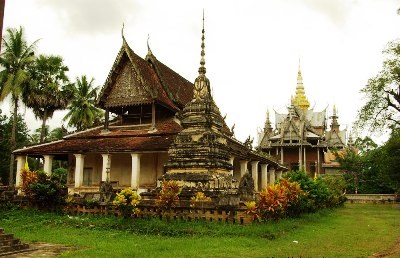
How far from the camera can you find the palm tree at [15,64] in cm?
3241

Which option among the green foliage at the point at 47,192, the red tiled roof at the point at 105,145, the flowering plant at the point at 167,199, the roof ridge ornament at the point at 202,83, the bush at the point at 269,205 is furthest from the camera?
the red tiled roof at the point at 105,145

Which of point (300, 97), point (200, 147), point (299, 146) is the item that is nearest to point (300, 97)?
point (300, 97)

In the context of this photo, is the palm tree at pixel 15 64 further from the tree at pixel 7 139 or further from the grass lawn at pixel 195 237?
the grass lawn at pixel 195 237

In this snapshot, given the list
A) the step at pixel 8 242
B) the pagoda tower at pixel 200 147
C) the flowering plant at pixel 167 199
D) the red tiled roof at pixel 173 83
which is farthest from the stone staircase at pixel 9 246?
the red tiled roof at pixel 173 83

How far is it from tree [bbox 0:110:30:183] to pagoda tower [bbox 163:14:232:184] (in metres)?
23.9

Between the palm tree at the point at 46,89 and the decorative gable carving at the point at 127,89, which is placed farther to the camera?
the palm tree at the point at 46,89

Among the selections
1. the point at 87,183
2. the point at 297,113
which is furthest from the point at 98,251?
the point at 297,113

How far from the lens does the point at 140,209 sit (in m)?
14.2

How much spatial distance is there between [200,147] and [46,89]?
21.2 m

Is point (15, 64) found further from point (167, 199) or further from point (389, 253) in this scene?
point (389, 253)

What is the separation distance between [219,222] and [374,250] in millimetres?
4538

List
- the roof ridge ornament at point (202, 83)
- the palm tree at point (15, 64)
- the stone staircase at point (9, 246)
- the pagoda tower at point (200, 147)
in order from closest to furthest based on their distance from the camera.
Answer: the stone staircase at point (9, 246)
the pagoda tower at point (200, 147)
the roof ridge ornament at point (202, 83)
the palm tree at point (15, 64)


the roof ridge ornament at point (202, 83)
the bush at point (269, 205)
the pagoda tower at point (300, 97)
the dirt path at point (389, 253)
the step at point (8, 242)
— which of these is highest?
the pagoda tower at point (300, 97)

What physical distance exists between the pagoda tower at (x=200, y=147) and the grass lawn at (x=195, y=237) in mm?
3663
